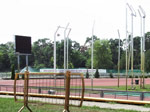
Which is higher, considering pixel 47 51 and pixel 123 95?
pixel 47 51

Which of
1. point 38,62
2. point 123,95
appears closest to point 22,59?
point 38,62

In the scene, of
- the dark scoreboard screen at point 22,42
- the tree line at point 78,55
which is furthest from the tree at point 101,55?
the dark scoreboard screen at point 22,42

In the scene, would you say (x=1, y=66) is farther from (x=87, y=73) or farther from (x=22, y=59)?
(x=87, y=73)

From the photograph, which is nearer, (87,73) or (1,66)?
(87,73)

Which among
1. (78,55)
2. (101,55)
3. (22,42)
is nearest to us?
Result: (22,42)

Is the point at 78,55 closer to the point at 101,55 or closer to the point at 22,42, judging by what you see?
the point at 101,55

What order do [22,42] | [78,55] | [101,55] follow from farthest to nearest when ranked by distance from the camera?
1. [78,55]
2. [101,55]
3. [22,42]

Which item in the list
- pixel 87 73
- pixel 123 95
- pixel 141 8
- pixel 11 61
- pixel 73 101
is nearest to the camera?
pixel 73 101

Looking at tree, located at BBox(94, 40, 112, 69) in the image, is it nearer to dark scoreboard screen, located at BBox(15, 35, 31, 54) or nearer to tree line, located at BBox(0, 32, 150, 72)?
tree line, located at BBox(0, 32, 150, 72)

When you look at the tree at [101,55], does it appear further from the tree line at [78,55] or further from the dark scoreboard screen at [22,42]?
the dark scoreboard screen at [22,42]

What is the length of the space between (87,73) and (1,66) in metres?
51.9

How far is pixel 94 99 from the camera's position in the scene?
47.5ft

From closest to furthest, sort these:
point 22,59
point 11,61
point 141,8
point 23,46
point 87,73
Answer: point 23,46
point 141,8
point 87,73
point 11,61
point 22,59

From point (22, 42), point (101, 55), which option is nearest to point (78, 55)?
point (101, 55)
